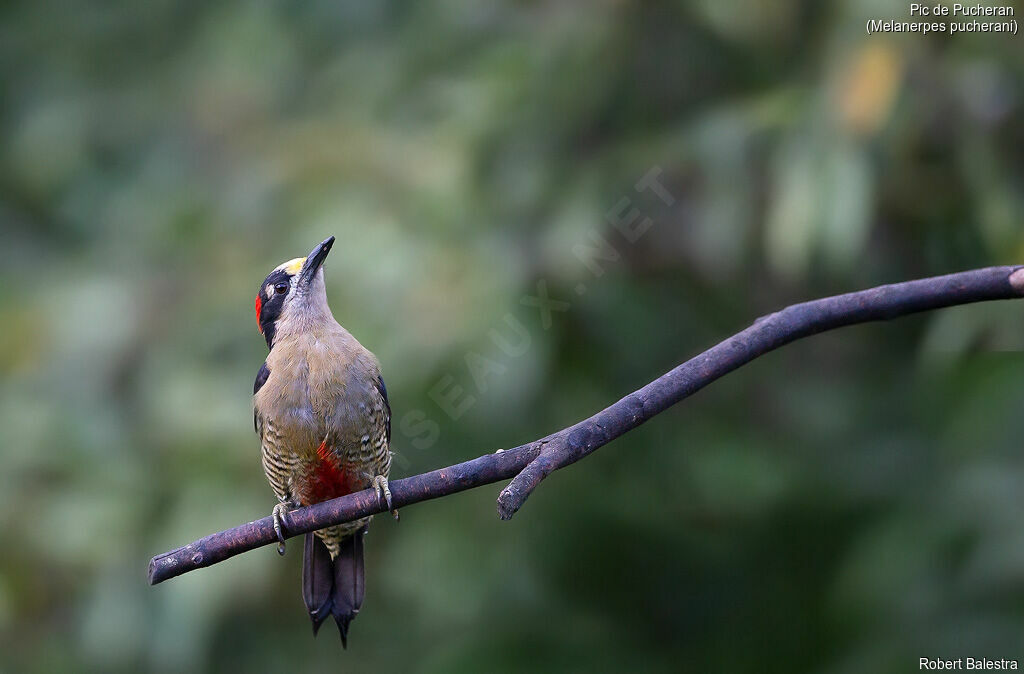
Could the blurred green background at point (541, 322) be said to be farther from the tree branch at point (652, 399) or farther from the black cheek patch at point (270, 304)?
the tree branch at point (652, 399)

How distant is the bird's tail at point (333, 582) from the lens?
2.80 m

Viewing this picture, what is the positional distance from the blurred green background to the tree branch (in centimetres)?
211

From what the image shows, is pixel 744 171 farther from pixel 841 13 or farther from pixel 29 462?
pixel 29 462

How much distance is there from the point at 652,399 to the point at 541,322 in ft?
8.54

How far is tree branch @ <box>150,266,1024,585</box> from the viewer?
1698 millimetres

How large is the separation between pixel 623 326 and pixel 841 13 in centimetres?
148

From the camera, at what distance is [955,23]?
13.0 ft

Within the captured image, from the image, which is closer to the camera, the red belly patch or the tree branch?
the tree branch

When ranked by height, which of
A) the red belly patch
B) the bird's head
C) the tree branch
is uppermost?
the bird's head

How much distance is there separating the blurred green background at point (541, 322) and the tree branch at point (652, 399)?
6.93 ft

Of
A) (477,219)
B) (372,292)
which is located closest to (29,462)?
(372,292)

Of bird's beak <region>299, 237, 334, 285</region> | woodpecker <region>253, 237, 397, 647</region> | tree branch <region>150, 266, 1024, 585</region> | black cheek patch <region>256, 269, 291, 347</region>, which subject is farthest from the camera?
black cheek patch <region>256, 269, 291, 347</region>

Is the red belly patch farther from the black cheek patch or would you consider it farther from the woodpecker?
the black cheek patch

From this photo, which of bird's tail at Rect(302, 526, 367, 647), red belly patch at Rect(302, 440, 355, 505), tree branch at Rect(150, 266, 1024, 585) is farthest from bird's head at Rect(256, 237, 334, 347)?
tree branch at Rect(150, 266, 1024, 585)
